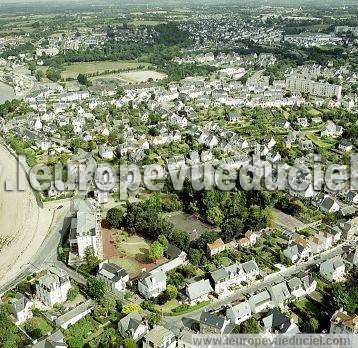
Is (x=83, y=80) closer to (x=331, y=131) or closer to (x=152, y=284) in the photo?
(x=331, y=131)

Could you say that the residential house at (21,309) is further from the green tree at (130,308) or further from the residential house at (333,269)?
the residential house at (333,269)

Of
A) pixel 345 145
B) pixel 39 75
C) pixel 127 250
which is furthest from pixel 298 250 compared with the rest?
pixel 39 75

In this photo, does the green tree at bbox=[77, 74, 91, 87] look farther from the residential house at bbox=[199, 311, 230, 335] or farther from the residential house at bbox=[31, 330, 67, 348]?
the residential house at bbox=[199, 311, 230, 335]

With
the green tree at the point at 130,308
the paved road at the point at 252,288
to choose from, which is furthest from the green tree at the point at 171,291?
the green tree at the point at 130,308

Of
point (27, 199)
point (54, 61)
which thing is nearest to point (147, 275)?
point (27, 199)

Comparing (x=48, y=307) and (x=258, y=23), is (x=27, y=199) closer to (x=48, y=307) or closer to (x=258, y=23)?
(x=48, y=307)

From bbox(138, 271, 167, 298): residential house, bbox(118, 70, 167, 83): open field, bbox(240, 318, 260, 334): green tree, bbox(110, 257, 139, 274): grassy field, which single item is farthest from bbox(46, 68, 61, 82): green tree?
bbox(240, 318, 260, 334): green tree
